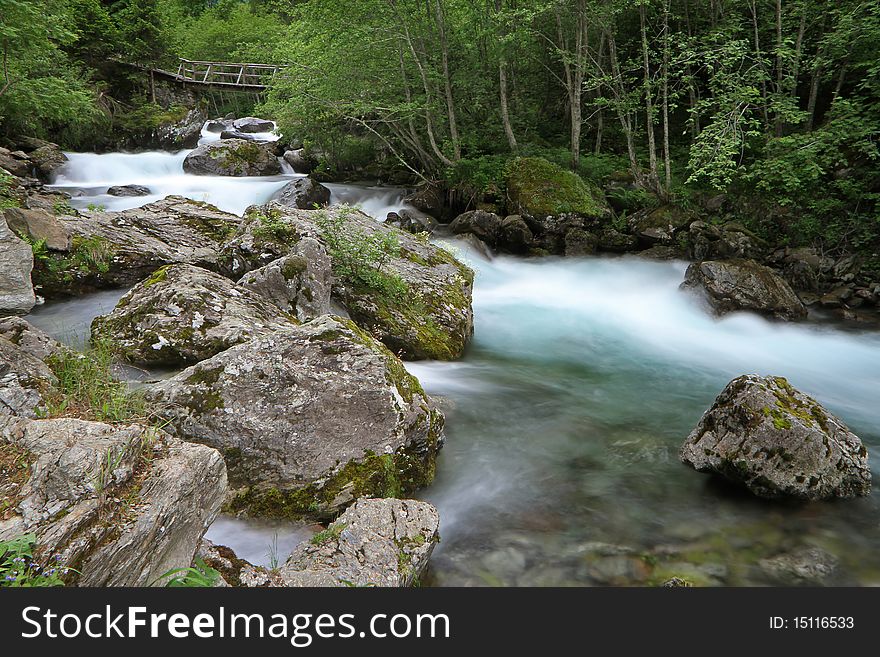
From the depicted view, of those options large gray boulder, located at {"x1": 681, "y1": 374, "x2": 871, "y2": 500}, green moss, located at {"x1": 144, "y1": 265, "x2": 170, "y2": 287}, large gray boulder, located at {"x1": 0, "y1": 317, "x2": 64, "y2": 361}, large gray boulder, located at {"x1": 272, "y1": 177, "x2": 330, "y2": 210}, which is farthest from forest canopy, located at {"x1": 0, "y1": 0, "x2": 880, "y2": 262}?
large gray boulder, located at {"x1": 0, "y1": 317, "x2": 64, "y2": 361}

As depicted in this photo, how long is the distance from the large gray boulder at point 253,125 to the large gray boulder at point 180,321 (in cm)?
2210

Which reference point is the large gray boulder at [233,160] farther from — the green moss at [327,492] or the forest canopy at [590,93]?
the green moss at [327,492]

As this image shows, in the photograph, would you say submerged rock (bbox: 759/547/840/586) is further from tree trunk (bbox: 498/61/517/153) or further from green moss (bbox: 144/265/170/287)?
tree trunk (bbox: 498/61/517/153)

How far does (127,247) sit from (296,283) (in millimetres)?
3722

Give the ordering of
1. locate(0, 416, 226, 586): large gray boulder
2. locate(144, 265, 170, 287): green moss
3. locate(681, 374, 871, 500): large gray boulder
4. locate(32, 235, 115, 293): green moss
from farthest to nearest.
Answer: locate(32, 235, 115, 293): green moss → locate(144, 265, 170, 287): green moss → locate(681, 374, 871, 500): large gray boulder → locate(0, 416, 226, 586): large gray boulder

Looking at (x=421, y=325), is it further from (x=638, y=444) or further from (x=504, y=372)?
(x=638, y=444)

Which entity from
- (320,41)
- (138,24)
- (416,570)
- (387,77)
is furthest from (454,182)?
(138,24)

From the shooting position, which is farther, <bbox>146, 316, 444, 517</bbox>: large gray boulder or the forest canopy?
the forest canopy

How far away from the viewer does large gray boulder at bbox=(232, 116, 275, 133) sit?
25.4m

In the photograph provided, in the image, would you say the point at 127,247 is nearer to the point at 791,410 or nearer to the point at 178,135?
the point at 791,410

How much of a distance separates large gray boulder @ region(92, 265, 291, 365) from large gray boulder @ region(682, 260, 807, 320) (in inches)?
365

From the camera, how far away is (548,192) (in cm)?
1461
